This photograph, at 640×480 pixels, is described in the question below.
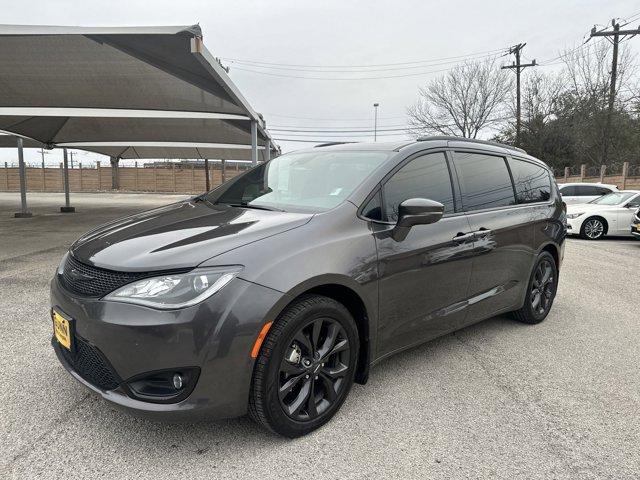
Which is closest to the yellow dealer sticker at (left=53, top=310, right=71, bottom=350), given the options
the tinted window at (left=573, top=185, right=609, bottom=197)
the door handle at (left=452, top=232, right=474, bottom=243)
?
the door handle at (left=452, top=232, right=474, bottom=243)

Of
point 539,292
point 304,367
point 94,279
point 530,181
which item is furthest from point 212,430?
point 530,181

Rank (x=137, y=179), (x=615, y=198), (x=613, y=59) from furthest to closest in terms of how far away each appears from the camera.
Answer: (x=137, y=179)
(x=613, y=59)
(x=615, y=198)

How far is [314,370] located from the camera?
2.47 meters

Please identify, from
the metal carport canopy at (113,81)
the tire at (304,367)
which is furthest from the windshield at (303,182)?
the metal carport canopy at (113,81)

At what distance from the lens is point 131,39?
6121 millimetres

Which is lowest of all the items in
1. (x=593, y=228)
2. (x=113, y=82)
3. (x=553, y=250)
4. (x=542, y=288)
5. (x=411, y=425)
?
(x=411, y=425)

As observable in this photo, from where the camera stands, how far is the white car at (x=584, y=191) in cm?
1432

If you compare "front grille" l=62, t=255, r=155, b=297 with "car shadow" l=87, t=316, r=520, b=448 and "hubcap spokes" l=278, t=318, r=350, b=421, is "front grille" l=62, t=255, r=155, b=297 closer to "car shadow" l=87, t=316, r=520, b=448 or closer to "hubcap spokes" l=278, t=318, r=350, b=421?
"car shadow" l=87, t=316, r=520, b=448

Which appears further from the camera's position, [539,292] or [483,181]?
[539,292]

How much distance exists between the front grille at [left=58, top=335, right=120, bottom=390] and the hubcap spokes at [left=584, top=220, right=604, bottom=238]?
12.6 metres

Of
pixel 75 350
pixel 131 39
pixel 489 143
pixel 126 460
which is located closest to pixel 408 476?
pixel 126 460

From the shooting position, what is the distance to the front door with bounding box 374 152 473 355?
9.15 feet

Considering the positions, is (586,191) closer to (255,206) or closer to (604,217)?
(604,217)

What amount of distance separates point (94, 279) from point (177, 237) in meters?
0.45
